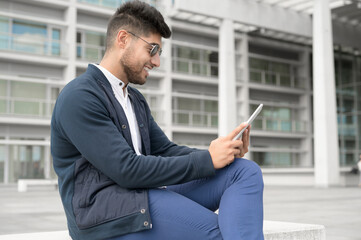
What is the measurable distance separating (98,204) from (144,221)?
8.1 inches

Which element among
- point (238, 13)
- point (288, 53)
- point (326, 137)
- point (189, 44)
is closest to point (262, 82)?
point (288, 53)

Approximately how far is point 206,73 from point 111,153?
2957 centimetres

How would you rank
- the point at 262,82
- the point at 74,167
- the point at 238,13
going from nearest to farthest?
the point at 74,167
the point at 238,13
the point at 262,82

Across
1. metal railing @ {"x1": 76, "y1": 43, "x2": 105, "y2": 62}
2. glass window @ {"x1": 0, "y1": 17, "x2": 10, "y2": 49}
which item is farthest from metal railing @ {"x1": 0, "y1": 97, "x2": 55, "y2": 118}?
metal railing @ {"x1": 76, "y1": 43, "x2": 105, "y2": 62}

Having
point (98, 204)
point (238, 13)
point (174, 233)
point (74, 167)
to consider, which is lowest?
point (174, 233)

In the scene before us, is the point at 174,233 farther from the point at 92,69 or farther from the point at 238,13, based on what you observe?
the point at 238,13

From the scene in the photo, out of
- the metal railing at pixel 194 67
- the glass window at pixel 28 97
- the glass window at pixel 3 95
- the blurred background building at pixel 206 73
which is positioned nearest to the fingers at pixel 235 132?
the blurred background building at pixel 206 73

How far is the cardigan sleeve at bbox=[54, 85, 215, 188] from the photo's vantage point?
1.80m

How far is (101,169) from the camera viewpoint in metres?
1.81

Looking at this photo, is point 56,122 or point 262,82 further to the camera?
point 262,82

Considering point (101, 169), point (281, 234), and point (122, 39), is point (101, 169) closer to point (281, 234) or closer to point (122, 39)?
point (122, 39)

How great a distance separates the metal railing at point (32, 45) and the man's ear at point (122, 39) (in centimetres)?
2376

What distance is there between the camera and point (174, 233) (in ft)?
5.98

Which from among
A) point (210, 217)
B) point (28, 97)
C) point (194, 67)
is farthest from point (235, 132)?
point (194, 67)
